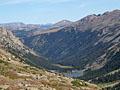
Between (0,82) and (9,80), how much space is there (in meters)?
11.8

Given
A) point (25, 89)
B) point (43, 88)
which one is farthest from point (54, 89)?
point (25, 89)

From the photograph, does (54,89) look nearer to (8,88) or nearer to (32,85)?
(32,85)

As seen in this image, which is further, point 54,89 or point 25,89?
point 54,89

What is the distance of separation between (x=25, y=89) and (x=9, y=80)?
20.1 meters

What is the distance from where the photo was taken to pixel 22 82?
199000 millimetres

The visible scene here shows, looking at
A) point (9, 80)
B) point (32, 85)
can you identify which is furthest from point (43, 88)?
point (9, 80)

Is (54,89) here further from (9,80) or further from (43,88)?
(9,80)

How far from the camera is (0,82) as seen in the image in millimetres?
186750

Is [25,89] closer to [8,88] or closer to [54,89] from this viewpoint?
[8,88]

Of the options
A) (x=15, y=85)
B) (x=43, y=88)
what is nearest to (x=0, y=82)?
(x=15, y=85)

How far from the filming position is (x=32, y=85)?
195 metres

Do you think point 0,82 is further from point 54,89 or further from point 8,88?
point 54,89

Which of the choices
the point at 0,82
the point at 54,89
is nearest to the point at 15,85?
the point at 0,82

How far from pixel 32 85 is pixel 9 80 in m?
13.5
